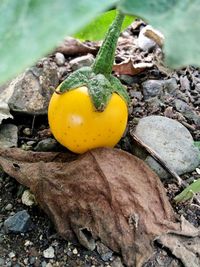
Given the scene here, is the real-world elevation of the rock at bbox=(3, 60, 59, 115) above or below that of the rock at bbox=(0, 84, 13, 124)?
above

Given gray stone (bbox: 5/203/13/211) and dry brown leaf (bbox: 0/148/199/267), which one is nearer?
dry brown leaf (bbox: 0/148/199/267)

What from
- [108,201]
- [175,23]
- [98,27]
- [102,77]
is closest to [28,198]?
[108,201]

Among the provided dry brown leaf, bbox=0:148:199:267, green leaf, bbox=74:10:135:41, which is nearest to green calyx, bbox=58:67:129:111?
dry brown leaf, bbox=0:148:199:267

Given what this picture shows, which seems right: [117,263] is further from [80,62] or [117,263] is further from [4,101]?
[80,62]

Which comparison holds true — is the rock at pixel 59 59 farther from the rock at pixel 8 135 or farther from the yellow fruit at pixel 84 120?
the yellow fruit at pixel 84 120

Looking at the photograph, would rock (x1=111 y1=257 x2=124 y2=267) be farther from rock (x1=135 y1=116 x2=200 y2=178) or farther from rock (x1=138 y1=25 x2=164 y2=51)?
rock (x1=138 y1=25 x2=164 y2=51)

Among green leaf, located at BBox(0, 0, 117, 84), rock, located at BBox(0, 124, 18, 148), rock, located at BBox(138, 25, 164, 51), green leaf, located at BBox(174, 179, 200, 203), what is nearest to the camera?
green leaf, located at BBox(0, 0, 117, 84)

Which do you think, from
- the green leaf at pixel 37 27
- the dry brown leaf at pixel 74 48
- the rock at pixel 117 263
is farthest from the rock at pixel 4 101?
the green leaf at pixel 37 27
